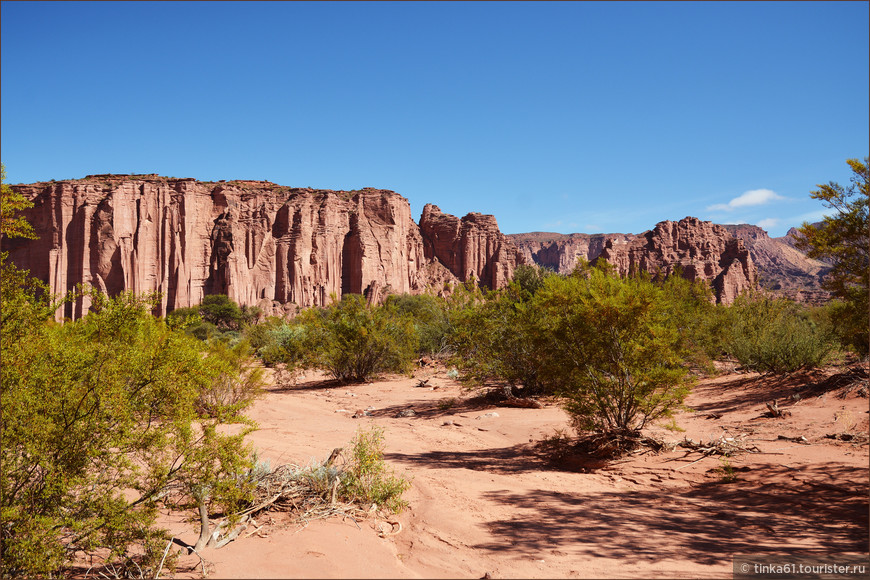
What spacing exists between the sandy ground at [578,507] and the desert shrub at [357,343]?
8.73 metres

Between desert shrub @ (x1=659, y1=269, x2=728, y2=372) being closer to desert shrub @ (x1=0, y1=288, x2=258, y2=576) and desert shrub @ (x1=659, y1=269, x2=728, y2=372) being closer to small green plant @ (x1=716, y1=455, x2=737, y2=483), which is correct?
small green plant @ (x1=716, y1=455, x2=737, y2=483)

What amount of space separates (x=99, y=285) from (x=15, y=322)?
71644 millimetres

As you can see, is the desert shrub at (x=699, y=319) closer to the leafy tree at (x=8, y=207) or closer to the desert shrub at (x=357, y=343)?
the desert shrub at (x=357, y=343)

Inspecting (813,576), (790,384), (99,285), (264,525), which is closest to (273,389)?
(264,525)

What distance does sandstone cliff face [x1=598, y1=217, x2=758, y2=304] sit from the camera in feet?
314

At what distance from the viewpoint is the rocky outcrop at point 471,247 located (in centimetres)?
9794

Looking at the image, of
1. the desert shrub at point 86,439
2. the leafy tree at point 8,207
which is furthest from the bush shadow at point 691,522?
the leafy tree at point 8,207

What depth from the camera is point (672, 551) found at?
5.42m

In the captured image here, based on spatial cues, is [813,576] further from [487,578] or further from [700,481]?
[700,481]

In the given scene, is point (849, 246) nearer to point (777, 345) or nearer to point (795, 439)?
point (795, 439)

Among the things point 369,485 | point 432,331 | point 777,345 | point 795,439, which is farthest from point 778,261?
point 369,485

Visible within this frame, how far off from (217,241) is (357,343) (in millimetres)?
59288

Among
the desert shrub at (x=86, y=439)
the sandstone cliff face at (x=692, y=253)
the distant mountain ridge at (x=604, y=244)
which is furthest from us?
the distant mountain ridge at (x=604, y=244)

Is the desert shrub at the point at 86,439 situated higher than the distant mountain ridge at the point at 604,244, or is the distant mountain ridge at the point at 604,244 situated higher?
the distant mountain ridge at the point at 604,244
